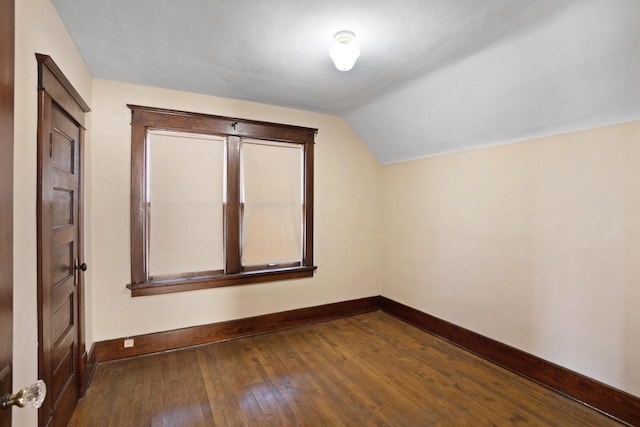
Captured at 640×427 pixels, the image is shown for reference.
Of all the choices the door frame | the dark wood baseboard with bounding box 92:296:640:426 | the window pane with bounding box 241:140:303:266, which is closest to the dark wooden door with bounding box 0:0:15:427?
the door frame

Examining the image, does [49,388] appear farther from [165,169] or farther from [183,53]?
[183,53]

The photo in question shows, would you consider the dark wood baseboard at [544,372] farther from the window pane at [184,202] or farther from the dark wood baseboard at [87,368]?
the dark wood baseboard at [87,368]

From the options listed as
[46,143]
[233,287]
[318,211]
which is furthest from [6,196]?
[318,211]

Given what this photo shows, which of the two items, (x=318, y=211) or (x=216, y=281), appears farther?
(x=318, y=211)

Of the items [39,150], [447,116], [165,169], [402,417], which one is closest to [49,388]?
[39,150]

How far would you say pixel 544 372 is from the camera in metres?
2.59

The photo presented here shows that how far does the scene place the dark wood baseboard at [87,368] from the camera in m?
2.38

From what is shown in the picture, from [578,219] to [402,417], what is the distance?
1.99 metres

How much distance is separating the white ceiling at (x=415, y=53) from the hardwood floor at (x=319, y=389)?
2.13 m

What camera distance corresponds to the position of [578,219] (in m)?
2.43

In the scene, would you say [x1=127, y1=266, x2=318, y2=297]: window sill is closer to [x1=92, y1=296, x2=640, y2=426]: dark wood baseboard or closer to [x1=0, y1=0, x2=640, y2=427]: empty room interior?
[x1=0, y1=0, x2=640, y2=427]: empty room interior

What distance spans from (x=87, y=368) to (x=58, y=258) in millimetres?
1158

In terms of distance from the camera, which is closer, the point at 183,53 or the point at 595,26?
the point at 595,26

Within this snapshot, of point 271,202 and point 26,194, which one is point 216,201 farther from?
point 26,194
